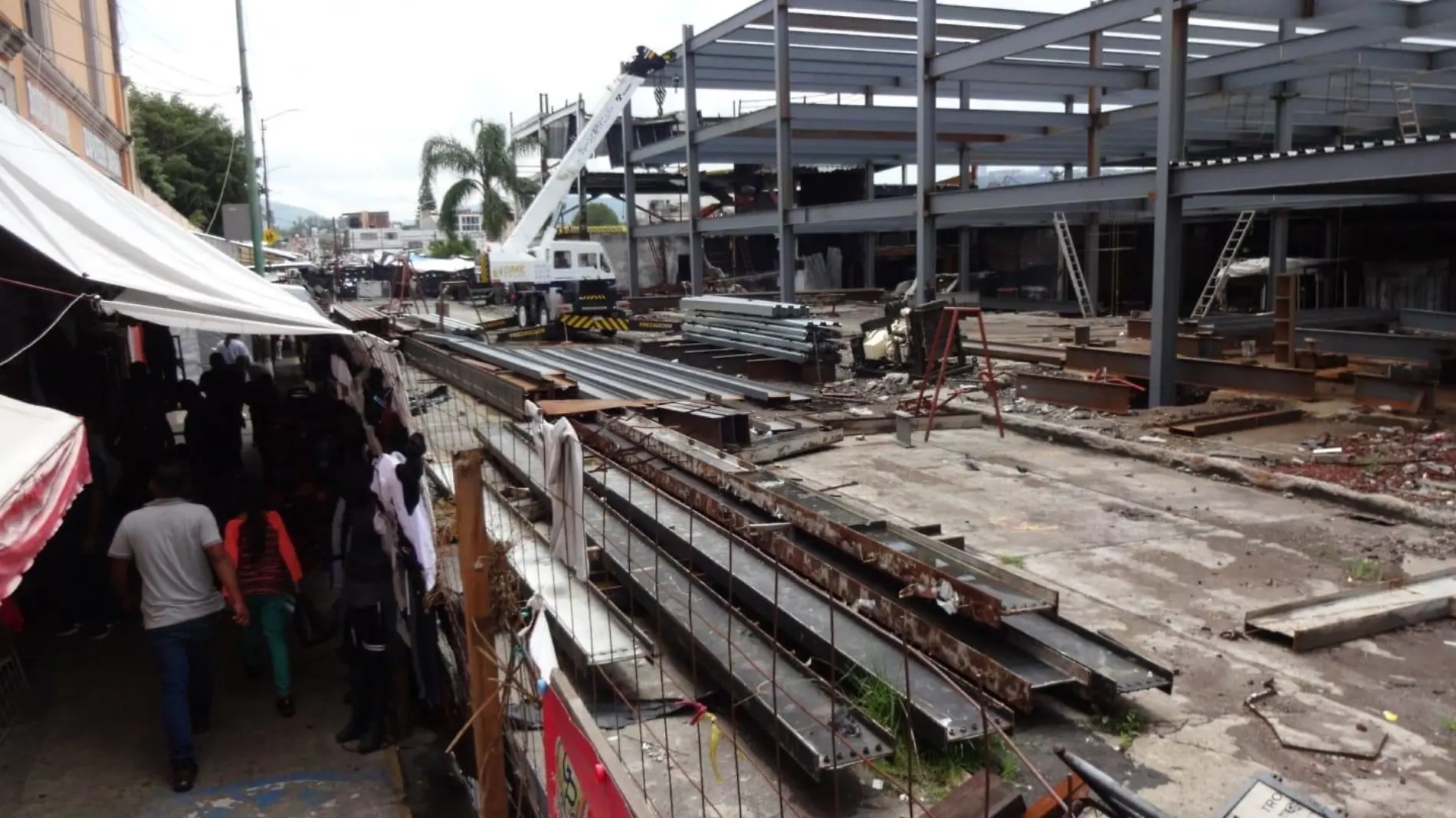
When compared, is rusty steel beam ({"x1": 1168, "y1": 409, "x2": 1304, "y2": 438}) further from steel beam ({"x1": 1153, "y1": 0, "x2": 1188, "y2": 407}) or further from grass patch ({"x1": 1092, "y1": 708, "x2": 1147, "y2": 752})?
grass patch ({"x1": 1092, "y1": 708, "x2": 1147, "y2": 752})

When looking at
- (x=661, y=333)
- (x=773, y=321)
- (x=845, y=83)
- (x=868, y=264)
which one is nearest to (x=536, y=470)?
(x=773, y=321)

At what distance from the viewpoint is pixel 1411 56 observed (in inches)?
798

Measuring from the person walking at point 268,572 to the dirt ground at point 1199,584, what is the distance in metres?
4.24

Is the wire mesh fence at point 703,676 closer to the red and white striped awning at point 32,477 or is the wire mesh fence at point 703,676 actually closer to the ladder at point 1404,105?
the red and white striped awning at point 32,477

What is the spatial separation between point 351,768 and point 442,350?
12263mm

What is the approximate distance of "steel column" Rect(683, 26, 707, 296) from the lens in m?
24.5

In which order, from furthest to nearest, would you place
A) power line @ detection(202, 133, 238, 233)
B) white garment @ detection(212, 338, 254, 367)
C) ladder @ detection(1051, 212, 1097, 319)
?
ladder @ detection(1051, 212, 1097, 319) → power line @ detection(202, 133, 238, 233) → white garment @ detection(212, 338, 254, 367)

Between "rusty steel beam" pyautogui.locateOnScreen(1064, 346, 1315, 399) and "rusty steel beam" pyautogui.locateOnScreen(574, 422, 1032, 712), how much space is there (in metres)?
9.11

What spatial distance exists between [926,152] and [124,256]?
48.8 ft

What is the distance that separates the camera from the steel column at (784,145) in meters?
20.8

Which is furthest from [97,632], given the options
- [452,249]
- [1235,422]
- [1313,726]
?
[452,249]

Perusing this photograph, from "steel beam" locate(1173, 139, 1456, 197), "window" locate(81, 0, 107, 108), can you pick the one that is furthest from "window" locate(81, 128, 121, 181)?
"steel beam" locate(1173, 139, 1456, 197)

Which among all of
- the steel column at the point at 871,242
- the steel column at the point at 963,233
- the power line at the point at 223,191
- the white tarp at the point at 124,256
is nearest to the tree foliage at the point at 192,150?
the power line at the point at 223,191

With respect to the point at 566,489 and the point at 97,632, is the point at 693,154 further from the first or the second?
the point at 566,489
